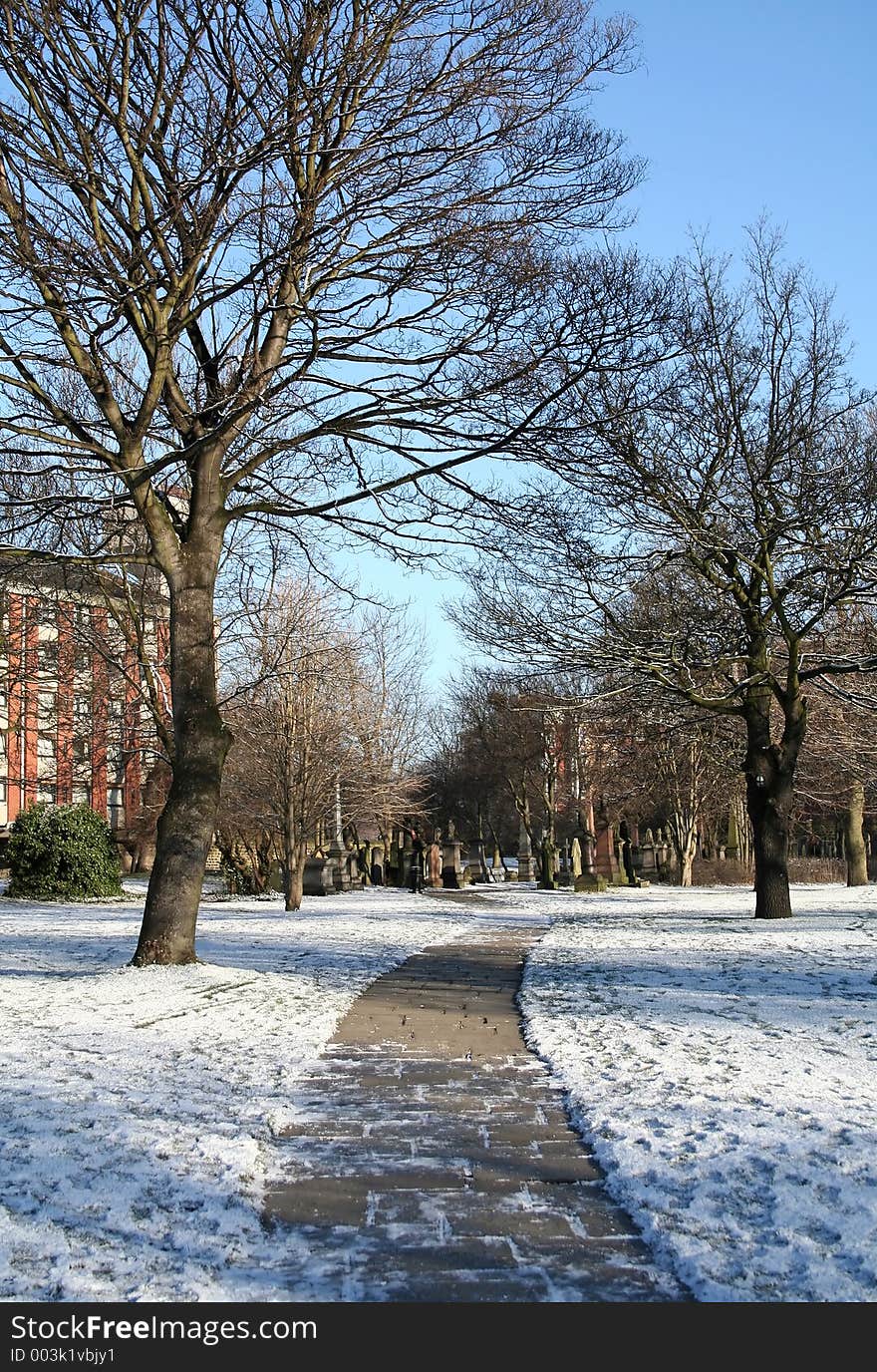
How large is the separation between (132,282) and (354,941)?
8.75 m

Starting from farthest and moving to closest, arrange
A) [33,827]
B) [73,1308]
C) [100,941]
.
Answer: [33,827] → [100,941] → [73,1308]

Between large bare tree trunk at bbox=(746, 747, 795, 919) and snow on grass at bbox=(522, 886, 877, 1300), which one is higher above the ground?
large bare tree trunk at bbox=(746, 747, 795, 919)

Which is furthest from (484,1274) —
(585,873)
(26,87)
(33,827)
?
(585,873)

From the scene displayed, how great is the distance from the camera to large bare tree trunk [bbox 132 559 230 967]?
35.2 ft

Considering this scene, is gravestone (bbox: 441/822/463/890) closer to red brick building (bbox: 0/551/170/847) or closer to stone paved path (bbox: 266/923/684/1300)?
red brick building (bbox: 0/551/170/847)

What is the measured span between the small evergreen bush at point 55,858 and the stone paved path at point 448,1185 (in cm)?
1816

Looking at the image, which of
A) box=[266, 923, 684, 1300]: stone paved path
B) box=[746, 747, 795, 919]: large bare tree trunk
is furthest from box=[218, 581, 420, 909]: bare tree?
box=[266, 923, 684, 1300]: stone paved path

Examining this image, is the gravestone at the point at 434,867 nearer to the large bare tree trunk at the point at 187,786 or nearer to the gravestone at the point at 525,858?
the gravestone at the point at 525,858

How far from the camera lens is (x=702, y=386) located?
17094mm

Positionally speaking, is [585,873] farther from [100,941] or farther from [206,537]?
[206,537]

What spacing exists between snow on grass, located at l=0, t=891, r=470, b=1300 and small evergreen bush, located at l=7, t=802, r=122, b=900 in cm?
1214

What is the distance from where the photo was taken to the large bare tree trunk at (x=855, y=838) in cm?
2422

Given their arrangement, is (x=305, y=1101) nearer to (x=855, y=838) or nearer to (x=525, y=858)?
(x=855, y=838)

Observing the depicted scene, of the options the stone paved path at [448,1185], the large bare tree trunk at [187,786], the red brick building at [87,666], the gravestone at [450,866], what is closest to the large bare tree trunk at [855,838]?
the gravestone at [450,866]
